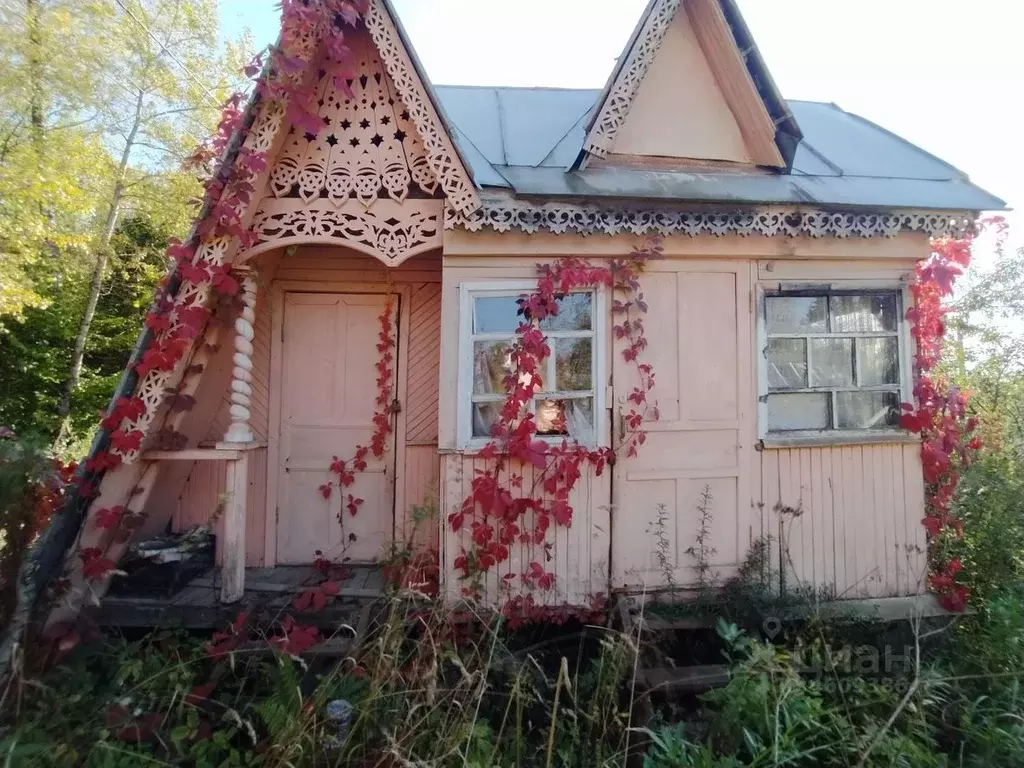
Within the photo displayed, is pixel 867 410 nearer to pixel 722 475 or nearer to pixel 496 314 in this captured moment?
pixel 722 475

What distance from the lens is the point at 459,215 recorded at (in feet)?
11.0

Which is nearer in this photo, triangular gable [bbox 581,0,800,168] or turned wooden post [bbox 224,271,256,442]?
turned wooden post [bbox 224,271,256,442]

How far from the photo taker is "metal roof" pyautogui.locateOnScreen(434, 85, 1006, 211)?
11.5ft

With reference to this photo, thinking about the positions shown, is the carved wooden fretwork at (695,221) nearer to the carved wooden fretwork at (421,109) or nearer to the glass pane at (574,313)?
the carved wooden fretwork at (421,109)

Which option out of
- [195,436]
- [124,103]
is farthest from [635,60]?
[124,103]

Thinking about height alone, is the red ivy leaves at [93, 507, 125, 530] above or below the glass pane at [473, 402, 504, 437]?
below

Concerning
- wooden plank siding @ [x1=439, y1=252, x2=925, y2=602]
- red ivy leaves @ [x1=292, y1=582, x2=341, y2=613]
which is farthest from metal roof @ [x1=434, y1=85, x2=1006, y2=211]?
red ivy leaves @ [x1=292, y1=582, x2=341, y2=613]

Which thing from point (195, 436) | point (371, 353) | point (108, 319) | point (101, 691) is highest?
point (108, 319)

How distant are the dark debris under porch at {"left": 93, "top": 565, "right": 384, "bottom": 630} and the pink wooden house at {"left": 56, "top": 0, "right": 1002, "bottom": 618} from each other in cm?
18

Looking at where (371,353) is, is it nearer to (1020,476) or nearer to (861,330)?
(861,330)

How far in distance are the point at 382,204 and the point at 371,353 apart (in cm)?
135

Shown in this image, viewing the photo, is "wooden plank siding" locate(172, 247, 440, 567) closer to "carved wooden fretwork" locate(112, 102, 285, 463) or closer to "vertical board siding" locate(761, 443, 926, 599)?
"carved wooden fretwork" locate(112, 102, 285, 463)

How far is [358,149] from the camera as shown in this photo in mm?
3410

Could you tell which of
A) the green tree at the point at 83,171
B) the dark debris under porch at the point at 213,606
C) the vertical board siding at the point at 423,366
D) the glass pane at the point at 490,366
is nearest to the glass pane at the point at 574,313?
the glass pane at the point at 490,366
